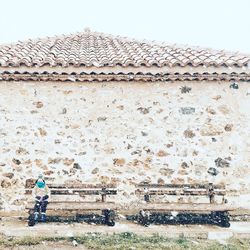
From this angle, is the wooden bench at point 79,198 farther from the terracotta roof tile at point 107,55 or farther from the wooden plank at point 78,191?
the terracotta roof tile at point 107,55

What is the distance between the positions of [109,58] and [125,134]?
77.5 inches

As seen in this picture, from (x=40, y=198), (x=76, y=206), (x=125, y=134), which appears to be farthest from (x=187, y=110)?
(x=40, y=198)

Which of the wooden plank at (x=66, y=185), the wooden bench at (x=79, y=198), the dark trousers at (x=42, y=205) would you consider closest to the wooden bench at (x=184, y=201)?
the wooden bench at (x=79, y=198)

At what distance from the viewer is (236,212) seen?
838cm

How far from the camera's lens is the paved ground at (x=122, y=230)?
6535 millimetres

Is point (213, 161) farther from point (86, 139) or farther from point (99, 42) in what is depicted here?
point (99, 42)

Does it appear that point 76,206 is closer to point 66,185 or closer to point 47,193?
point 66,185

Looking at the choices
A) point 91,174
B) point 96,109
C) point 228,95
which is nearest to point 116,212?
point 91,174

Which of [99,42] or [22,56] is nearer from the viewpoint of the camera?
[22,56]

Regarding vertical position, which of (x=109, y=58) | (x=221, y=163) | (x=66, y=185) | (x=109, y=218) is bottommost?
(x=109, y=218)

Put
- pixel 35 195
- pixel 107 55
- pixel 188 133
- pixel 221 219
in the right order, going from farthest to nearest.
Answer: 1. pixel 107 55
2. pixel 188 133
3. pixel 35 195
4. pixel 221 219

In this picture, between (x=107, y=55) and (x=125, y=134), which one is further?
(x=107, y=55)

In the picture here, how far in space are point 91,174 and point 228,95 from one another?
3.47 metres

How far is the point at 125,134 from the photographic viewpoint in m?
8.48
